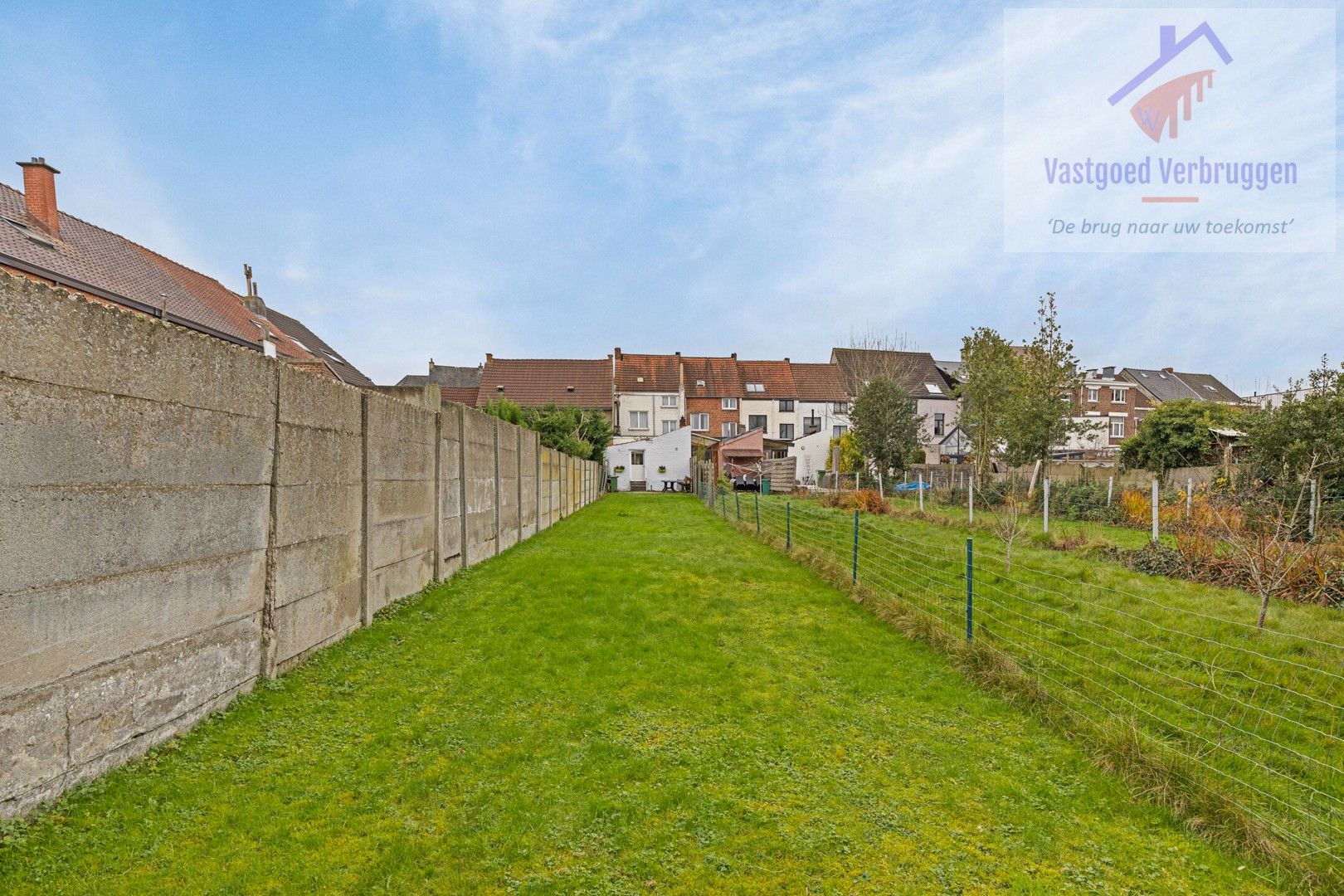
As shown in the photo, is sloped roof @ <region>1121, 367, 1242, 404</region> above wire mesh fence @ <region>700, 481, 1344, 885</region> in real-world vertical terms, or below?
above

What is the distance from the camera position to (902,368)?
4722cm

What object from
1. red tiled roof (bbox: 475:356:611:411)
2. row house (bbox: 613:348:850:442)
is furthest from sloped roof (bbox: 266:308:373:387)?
row house (bbox: 613:348:850:442)

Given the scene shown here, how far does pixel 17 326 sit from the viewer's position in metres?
2.65

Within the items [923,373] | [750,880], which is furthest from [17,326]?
[923,373]

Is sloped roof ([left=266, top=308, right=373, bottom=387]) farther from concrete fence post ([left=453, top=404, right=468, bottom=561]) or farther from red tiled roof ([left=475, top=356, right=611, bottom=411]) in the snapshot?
concrete fence post ([left=453, top=404, right=468, bottom=561])

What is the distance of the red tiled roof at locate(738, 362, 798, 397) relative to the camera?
49.1 metres

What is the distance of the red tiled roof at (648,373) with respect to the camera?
150 feet

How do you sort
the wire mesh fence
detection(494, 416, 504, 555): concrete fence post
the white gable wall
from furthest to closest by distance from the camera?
the white gable wall, detection(494, 416, 504, 555): concrete fence post, the wire mesh fence

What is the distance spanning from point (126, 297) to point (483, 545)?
12.9m

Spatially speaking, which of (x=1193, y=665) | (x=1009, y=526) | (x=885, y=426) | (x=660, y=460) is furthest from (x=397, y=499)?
(x=660, y=460)

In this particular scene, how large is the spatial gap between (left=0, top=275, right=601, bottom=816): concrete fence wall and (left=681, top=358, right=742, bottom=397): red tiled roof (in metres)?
42.9

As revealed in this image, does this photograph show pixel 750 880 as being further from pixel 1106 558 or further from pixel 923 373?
pixel 923 373

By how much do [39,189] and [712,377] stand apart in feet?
128

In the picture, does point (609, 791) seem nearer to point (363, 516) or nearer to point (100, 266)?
point (363, 516)
